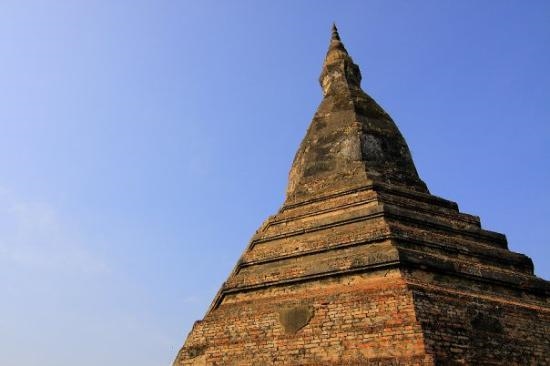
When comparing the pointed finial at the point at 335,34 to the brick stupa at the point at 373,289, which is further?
the pointed finial at the point at 335,34

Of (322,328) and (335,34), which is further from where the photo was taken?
(335,34)

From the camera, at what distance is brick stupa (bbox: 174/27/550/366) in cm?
739

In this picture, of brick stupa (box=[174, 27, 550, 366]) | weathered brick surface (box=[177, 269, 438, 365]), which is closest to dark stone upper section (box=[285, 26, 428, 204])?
brick stupa (box=[174, 27, 550, 366])

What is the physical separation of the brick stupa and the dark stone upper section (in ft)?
0.23

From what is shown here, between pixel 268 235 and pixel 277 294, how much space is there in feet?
6.09

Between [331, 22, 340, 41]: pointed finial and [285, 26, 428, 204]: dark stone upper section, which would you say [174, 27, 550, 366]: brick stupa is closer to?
[285, 26, 428, 204]: dark stone upper section

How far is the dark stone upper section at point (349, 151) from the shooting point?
38.2ft

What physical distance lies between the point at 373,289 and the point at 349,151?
486cm

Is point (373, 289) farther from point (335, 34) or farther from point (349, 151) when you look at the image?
point (335, 34)

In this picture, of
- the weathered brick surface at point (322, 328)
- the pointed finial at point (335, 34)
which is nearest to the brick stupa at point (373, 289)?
the weathered brick surface at point (322, 328)

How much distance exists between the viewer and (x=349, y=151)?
39.9ft

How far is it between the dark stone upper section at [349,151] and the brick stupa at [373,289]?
0.23ft

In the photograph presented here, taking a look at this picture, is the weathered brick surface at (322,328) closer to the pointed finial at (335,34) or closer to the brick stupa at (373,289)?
the brick stupa at (373,289)

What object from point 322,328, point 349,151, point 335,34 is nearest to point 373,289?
point 322,328
